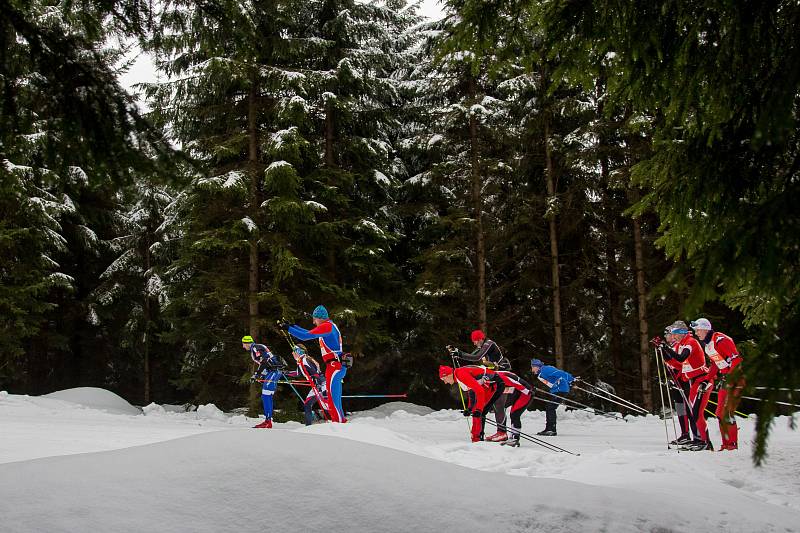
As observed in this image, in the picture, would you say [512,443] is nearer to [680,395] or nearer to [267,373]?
[680,395]

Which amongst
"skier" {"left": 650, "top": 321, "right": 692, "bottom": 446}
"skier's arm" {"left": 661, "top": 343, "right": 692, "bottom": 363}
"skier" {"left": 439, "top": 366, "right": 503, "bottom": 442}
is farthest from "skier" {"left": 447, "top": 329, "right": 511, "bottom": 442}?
"skier's arm" {"left": 661, "top": 343, "right": 692, "bottom": 363}

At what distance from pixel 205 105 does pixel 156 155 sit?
16.1m

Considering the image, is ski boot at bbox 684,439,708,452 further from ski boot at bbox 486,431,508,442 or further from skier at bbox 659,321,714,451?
ski boot at bbox 486,431,508,442

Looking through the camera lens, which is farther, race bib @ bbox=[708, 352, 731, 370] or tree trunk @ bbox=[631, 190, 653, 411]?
tree trunk @ bbox=[631, 190, 653, 411]

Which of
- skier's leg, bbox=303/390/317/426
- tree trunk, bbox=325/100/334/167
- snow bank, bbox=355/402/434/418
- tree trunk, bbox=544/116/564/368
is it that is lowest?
snow bank, bbox=355/402/434/418

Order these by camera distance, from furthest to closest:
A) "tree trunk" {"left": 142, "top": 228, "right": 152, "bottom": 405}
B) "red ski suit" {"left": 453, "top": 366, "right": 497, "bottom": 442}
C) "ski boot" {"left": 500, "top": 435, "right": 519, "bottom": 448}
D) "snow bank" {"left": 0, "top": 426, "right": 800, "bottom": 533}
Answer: "tree trunk" {"left": 142, "top": 228, "right": 152, "bottom": 405} < "red ski suit" {"left": 453, "top": 366, "right": 497, "bottom": 442} < "ski boot" {"left": 500, "top": 435, "right": 519, "bottom": 448} < "snow bank" {"left": 0, "top": 426, "right": 800, "bottom": 533}

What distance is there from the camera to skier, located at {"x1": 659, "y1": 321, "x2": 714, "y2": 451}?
372 inches

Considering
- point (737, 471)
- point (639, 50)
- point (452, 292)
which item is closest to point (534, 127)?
point (452, 292)

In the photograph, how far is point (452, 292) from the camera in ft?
62.8

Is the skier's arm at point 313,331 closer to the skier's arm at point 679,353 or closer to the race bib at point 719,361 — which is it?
the skier's arm at point 679,353

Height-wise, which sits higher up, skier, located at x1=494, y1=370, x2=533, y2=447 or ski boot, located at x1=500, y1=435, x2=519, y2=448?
skier, located at x1=494, y1=370, x2=533, y2=447

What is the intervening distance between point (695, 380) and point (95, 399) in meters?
14.7

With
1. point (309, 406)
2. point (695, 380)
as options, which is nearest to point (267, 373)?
point (309, 406)

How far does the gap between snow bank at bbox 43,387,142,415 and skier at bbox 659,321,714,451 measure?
13127mm
